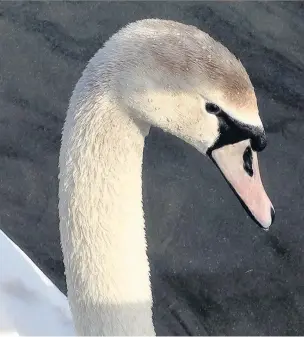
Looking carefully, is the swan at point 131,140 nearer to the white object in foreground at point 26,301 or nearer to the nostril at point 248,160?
the nostril at point 248,160

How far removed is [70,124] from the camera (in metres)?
1.70

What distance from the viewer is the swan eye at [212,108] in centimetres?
161

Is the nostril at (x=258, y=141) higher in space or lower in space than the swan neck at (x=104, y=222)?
higher

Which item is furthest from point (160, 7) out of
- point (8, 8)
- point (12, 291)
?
point (12, 291)

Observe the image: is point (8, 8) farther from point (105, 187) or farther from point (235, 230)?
point (105, 187)

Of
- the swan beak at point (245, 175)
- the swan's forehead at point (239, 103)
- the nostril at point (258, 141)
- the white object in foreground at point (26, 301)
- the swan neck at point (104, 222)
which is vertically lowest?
the white object in foreground at point (26, 301)

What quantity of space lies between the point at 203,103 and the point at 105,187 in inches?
11.3

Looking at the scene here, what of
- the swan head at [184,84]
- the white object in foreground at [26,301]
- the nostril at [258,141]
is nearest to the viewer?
the swan head at [184,84]

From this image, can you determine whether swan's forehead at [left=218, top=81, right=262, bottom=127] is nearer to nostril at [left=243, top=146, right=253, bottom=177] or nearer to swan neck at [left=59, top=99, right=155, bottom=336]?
nostril at [left=243, top=146, right=253, bottom=177]

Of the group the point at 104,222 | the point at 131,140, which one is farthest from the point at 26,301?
the point at 131,140

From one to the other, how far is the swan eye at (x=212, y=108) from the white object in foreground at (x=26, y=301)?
102cm

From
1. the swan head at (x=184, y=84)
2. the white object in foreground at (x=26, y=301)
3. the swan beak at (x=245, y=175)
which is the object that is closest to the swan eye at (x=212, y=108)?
the swan head at (x=184, y=84)

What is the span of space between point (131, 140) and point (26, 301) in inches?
38.2

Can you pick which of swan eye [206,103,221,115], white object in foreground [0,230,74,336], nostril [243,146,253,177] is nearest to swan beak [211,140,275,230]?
nostril [243,146,253,177]
